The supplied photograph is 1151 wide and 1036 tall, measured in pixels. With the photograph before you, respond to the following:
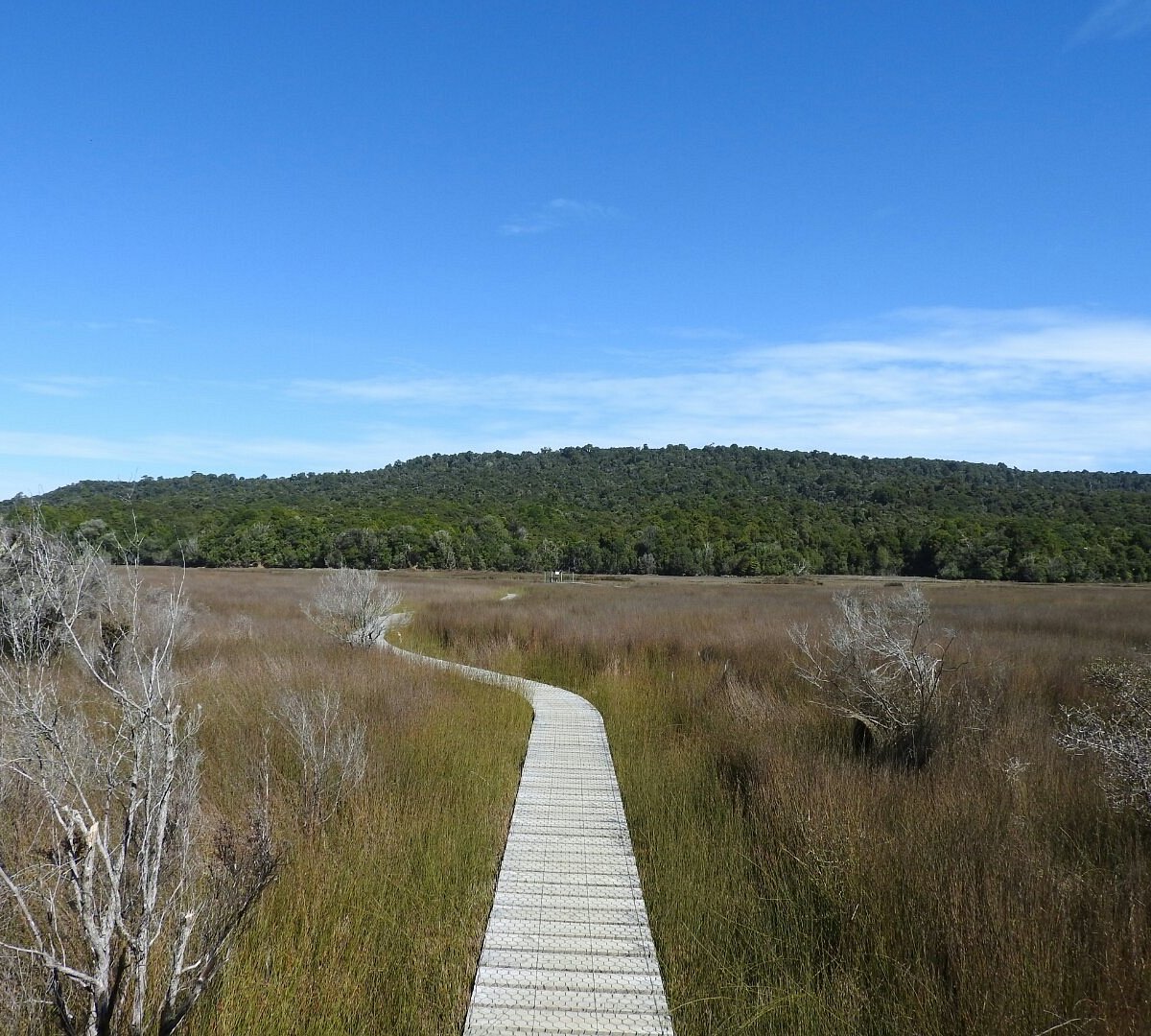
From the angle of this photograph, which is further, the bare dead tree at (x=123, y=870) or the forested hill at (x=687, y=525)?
the forested hill at (x=687, y=525)

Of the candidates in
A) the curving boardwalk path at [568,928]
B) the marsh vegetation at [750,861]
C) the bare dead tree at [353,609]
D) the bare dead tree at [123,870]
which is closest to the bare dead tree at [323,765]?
the marsh vegetation at [750,861]

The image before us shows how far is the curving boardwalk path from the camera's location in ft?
12.4

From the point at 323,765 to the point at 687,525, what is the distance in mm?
61121

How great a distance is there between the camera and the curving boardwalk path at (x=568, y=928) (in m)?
3.77

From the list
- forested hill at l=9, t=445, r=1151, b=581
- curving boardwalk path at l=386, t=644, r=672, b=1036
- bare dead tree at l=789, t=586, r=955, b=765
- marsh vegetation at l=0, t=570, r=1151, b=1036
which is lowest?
curving boardwalk path at l=386, t=644, r=672, b=1036

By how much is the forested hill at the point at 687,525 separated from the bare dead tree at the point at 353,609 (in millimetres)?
19616

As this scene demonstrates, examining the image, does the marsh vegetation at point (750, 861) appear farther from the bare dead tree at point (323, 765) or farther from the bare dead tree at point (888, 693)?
the bare dead tree at point (888, 693)

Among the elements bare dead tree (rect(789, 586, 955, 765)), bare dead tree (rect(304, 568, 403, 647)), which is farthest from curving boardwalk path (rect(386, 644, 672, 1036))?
bare dead tree (rect(304, 568, 403, 647))

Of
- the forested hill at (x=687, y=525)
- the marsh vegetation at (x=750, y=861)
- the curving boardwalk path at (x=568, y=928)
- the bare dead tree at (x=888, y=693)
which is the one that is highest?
the forested hill at (x=687, y=525)

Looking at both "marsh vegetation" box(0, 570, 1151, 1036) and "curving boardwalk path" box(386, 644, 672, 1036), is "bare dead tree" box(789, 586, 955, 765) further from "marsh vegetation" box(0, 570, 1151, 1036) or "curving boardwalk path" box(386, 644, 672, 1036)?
"curving boardwalk path" box(386, 644, 672, 1036)

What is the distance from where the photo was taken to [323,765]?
257 inches

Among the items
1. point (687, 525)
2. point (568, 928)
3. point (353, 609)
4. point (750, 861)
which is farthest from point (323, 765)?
point (687, 525)

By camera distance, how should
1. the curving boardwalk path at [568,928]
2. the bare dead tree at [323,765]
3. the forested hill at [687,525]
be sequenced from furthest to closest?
1. the forested hill at [687,525]
2. the bare dead tree at [323,765]
3. the curving boardwalk path at [568,928]

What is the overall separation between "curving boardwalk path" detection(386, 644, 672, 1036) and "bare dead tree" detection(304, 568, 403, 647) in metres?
8.97
